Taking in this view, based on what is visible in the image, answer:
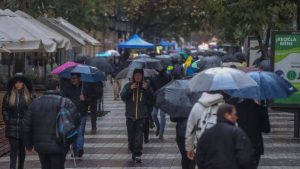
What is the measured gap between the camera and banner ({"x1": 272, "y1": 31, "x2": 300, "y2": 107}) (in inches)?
617

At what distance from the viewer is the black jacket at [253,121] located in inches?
373

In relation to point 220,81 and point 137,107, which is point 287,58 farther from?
point 220,81

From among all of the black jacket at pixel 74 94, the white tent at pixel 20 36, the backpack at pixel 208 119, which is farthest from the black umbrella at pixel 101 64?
the backpack at pixel 208 119

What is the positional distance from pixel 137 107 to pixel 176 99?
2.67 meters

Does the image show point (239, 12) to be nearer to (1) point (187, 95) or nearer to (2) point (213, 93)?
(1) point (187, 95)

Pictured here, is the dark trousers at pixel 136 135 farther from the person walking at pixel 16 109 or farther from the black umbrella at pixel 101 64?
the black umbrella at pixel 101 64

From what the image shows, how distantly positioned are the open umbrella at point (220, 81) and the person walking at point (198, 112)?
0.91 ft

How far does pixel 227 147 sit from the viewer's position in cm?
705

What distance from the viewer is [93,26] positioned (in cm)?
3506

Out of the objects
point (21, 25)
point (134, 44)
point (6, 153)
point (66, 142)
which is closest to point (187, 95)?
point (66, 142)

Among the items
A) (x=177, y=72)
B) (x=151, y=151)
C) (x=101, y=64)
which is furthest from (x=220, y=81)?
(x=101, y=64)

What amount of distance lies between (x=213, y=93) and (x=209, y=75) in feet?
0.81

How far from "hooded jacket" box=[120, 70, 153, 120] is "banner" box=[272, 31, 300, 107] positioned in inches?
157

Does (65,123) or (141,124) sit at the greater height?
(65,123)
